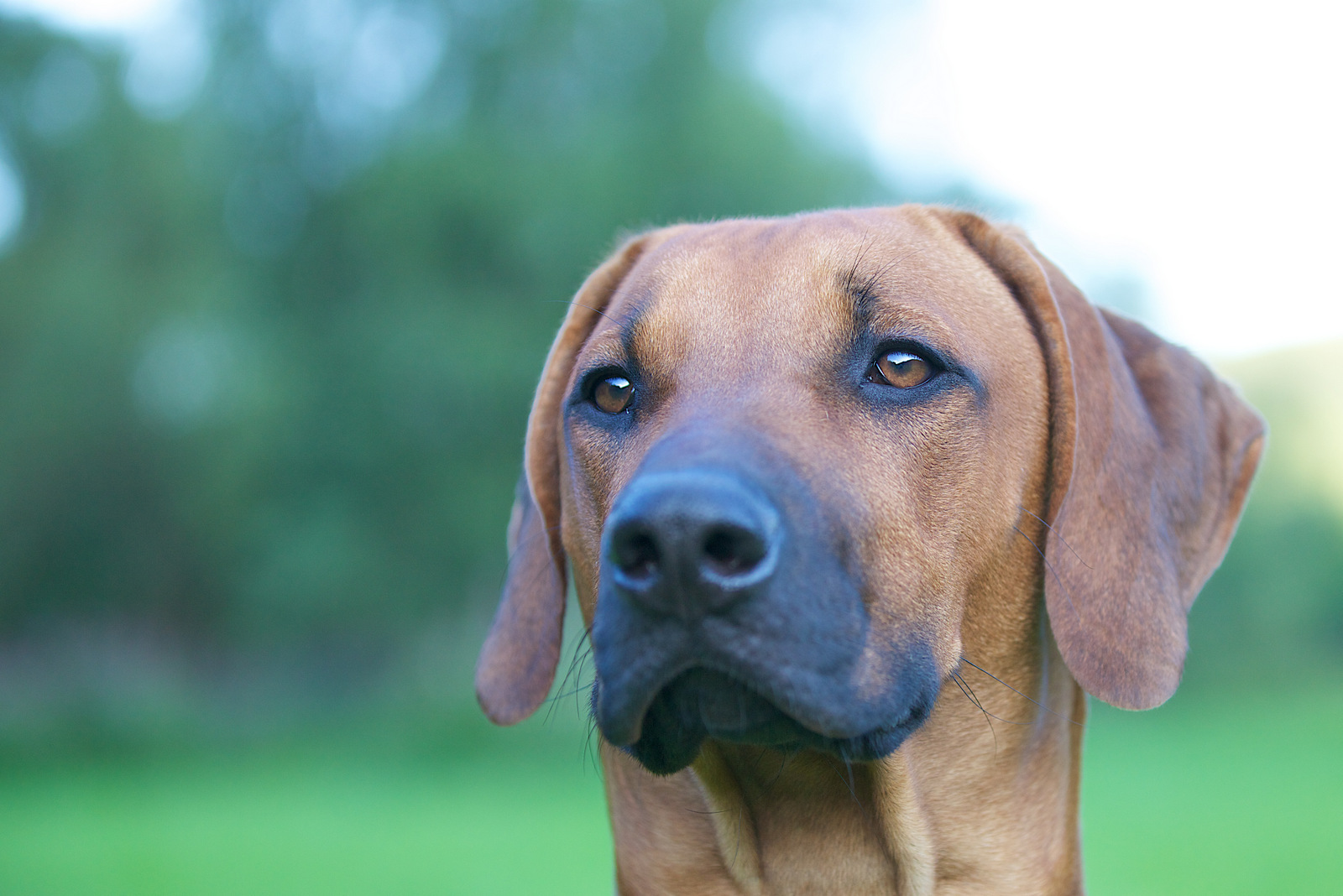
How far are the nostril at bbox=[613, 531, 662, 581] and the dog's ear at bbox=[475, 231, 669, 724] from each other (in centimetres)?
122

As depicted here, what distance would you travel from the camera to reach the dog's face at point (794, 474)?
2.05m

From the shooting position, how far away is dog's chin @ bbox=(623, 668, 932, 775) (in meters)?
2.13

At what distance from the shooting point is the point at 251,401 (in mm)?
17109

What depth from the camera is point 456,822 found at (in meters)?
12.4

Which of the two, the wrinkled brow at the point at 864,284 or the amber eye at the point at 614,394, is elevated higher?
the wrinkled brow at the point at 864,284

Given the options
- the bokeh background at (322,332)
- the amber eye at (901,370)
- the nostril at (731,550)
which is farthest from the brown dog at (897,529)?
the bokeh background at (322,332)

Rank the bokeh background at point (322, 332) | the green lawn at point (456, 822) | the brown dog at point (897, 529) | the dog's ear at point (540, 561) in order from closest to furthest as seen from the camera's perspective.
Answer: the brown dog at point (897, 529), the dog's ear at point (540, 561), the green lawn at point (456, 822), the bokeh background at point (322, 332)

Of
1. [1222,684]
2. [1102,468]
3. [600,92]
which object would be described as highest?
[600,92]

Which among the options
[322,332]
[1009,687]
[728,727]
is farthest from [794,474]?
[322,332]

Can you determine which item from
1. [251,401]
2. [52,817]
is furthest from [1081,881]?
[251,401]

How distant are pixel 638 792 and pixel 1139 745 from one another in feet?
61.6

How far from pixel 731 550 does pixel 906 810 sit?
1.05m

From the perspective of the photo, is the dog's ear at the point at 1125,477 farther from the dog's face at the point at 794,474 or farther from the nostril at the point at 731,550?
the nostril at the point at 731,550

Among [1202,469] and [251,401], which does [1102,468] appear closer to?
[1202,469]
